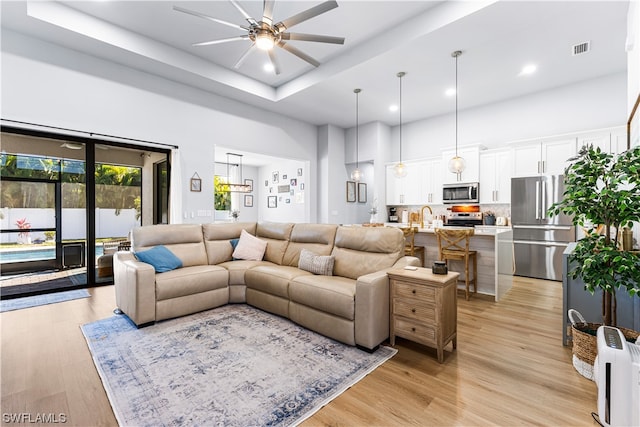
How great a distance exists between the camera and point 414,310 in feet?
7.77

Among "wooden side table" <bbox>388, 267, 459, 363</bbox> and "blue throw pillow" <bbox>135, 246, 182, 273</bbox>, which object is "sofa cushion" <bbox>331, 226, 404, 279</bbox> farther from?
"blue throw pillow" <bbox>135, 246, 182, 273</bbox>

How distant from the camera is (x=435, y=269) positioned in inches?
95.7

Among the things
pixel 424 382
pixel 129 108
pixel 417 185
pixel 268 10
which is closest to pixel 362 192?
pixel 417 185

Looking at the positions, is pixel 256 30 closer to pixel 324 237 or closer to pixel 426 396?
pixel 324 237

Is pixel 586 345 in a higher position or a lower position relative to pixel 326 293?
lower

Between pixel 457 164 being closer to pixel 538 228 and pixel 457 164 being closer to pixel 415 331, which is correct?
pixel 538 228

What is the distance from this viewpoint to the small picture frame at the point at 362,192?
783cm

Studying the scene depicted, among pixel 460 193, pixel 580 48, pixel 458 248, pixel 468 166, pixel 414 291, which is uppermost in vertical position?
pixel 580 48

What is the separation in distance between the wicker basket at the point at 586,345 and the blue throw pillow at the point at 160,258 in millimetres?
3812

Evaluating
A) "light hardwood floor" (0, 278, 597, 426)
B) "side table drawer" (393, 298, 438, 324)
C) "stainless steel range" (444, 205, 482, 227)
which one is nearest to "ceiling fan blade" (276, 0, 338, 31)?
"side table drawer" (393, 298, 438, 324)

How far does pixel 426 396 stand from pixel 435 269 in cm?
95

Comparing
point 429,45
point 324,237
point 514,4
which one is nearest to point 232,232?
point 324,237

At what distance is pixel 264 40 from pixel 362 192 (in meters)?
5.48

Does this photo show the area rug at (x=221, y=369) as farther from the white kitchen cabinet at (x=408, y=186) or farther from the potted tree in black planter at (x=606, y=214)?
the white kitchen cabinet at (x=408, y=186)
